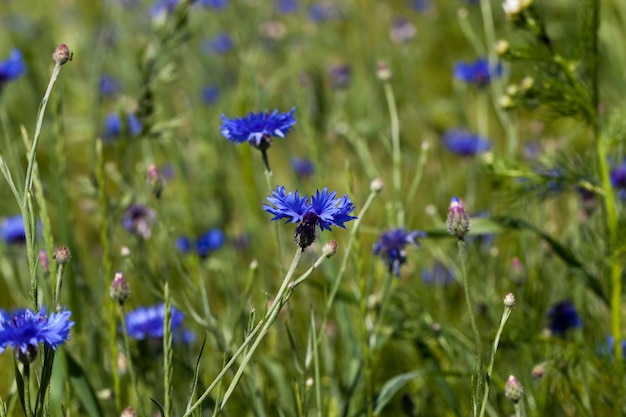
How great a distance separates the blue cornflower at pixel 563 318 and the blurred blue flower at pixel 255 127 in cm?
71

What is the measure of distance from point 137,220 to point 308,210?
964 millimetres

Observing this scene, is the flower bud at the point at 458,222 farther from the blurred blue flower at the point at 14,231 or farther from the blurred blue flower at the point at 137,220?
the blurred blue flower at the point at 14,231

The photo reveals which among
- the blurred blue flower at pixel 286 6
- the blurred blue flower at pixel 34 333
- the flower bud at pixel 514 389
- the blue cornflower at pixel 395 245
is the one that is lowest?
the flower bud at pixel 514 389

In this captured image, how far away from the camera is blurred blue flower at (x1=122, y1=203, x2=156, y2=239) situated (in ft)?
5.77

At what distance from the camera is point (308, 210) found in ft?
2.94

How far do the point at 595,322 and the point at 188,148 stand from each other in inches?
69.5

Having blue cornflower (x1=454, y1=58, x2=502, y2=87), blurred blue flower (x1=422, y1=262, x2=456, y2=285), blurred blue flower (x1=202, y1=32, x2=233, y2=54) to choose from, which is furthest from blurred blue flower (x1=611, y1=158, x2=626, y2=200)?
blurred blue flower (x1=202, y1=32, x2=233, y2=54)

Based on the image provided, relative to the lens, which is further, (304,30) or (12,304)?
(304,30)

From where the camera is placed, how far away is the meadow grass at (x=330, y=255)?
3.60 feet

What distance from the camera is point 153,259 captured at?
1.88 m

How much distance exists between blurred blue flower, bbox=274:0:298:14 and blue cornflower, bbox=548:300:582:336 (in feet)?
7.85

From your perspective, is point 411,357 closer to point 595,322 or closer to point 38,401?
point 595,322

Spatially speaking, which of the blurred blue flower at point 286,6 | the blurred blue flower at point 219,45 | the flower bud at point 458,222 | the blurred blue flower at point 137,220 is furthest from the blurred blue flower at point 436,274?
the blurred blue flower at point 286,6

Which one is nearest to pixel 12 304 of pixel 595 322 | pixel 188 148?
pixel 188 148
